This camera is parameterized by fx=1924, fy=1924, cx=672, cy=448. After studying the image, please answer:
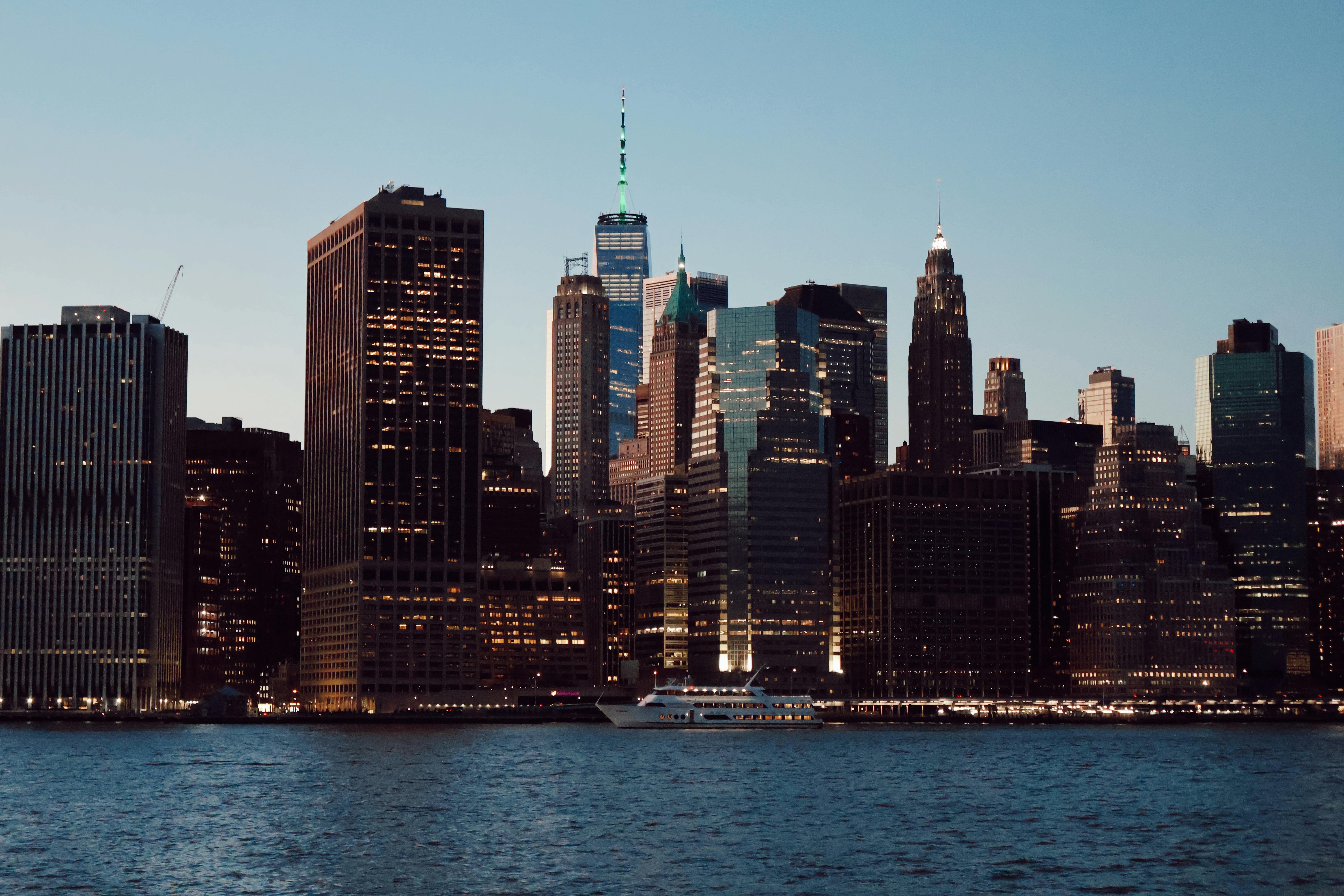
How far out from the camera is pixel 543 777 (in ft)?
591

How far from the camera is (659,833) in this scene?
126438 mm

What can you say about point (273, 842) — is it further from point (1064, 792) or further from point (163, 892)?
point (1064, 792)

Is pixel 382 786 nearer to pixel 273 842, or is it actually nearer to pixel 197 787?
pixel 197 787

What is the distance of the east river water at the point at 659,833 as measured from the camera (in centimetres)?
10269

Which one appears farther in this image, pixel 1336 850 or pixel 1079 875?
pixel 1336 850

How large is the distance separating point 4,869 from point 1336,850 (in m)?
78.5

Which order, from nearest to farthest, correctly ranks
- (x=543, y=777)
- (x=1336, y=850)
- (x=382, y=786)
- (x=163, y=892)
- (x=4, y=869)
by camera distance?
(x=163, y=892) → (x=4, y=869) → (x=1336, y=850) → (x=382, y=786) → (x=543, y=777)

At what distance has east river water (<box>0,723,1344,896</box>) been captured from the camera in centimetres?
10269

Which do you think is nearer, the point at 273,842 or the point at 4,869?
the point at 4,869

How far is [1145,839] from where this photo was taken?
126 metres

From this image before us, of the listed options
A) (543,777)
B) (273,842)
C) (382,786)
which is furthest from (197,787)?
(273,842)

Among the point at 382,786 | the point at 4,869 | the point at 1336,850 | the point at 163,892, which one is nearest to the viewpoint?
the point at 163,892

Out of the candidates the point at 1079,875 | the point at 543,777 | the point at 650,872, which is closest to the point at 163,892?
the point at 650,872

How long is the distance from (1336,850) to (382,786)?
7950cm
